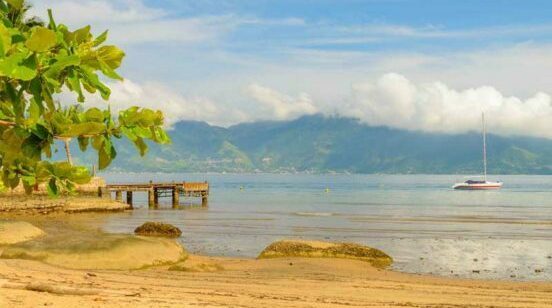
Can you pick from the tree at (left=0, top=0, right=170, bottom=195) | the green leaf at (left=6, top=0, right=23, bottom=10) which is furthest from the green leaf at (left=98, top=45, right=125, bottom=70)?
the green leaf at (left=6, top=0, right=23, bottom=10)

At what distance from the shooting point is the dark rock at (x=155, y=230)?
3209 centimetres

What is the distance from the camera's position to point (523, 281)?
1962 centimetres

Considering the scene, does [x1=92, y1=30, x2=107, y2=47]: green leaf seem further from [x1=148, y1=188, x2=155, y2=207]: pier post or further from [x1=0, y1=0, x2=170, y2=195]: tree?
[x1=148, y1=188, x2=155, y2=207]: pier post

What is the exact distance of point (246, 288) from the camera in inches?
516

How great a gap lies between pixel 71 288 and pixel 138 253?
7956mm

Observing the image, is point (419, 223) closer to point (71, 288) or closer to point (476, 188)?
point (71, 288)

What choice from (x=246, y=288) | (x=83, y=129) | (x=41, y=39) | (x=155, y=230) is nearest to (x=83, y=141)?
(x=83, y=129)

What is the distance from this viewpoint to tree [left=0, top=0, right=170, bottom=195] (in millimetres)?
2902

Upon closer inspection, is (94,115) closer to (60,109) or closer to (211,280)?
(60,109)

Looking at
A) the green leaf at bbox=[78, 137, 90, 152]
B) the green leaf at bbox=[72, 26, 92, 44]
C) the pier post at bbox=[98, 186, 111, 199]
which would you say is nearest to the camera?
the green leaf at bbox=[72, 26, 92, 44]

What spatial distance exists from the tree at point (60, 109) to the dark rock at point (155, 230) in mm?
28931

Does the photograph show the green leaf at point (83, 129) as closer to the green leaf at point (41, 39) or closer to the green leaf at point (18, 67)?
the green leaf at point (18, 67)

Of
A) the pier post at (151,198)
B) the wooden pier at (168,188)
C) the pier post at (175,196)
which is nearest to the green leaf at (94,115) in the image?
the wooden pier at (168,188)

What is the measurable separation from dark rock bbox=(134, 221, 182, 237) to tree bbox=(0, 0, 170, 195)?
94.9ft
